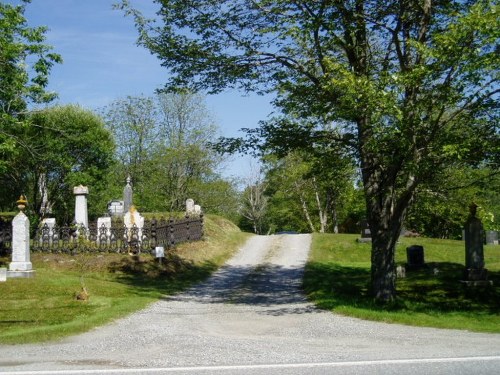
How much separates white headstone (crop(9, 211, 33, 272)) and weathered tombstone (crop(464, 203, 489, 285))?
13.4 metres

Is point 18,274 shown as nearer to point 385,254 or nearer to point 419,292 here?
point 385,254

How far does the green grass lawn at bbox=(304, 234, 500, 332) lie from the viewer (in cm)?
1196

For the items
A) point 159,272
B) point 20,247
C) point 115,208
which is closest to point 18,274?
point 20,247

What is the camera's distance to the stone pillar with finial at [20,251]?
17.4 m

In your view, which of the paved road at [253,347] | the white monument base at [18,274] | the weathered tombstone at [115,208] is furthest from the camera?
the weathered tombstone at [115,208]

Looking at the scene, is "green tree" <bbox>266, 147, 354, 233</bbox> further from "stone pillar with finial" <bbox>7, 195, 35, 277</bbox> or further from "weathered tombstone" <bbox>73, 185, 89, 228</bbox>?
"stone pillar with finial" <bbox>7, 195, 35, 277</bbox>

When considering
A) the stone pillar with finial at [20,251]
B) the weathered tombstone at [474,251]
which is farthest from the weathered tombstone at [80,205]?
the weathered tombstone at [474,251]

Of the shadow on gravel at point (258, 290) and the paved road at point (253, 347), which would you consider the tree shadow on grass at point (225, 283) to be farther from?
the paved road at point (253, 347)

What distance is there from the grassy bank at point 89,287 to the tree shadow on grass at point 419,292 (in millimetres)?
4651

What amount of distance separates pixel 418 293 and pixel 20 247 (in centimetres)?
1210

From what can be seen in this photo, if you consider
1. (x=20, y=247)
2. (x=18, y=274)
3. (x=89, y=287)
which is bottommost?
(x=89, y=287)

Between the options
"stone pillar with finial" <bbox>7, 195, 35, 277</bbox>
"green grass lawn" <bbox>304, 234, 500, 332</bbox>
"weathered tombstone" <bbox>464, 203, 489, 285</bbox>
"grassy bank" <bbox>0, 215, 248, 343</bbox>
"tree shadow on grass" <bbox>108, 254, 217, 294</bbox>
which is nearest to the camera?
"grassy bank" <bbox>0, 215, 248, 343</bbox>

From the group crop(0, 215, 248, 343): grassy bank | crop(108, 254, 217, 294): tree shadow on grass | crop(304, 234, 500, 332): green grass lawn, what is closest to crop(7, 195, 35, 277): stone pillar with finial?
crop(0, 215, 248, 343): grassy bank

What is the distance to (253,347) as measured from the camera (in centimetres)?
888
